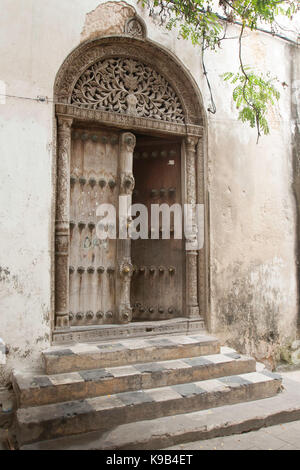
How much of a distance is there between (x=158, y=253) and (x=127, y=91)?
1781 mm

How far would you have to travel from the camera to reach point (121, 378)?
10.2 feet

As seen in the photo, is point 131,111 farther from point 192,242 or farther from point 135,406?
point 135,406

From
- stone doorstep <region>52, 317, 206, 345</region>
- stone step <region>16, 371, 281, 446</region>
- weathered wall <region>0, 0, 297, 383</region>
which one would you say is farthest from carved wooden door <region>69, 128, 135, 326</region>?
stone step <region>16, 371, 281, 446</region>

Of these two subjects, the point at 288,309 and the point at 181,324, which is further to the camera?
the point at 288,309

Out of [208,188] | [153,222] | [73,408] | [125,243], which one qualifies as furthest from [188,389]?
[208,188]

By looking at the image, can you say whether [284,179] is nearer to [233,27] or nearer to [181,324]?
[233,27]

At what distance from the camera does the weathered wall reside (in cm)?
344

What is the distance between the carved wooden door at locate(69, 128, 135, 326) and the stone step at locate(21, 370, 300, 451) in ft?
4.36

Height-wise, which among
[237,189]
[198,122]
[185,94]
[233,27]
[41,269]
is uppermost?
[233,27]

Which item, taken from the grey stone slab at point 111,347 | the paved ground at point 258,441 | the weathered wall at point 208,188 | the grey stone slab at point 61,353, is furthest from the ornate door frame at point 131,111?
the paved ground at point 258,441

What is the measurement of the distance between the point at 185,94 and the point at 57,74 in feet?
4.74

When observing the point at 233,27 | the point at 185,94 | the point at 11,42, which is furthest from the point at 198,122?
the point at 11,42

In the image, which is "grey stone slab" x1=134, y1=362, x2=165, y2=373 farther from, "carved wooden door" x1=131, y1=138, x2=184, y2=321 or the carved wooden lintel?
the carved wooden lintel

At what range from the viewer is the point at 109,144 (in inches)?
164
